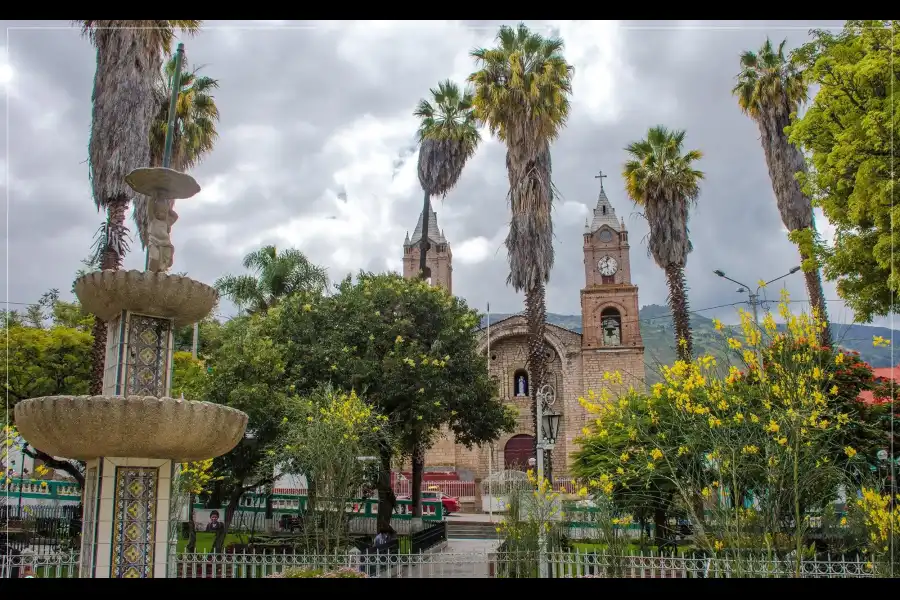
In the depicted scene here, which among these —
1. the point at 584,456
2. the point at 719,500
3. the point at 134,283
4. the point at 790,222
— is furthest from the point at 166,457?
the point at 790,222

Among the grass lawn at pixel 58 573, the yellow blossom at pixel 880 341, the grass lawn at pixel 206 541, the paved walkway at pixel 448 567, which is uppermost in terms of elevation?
the yellow blossom at pixel 880 341

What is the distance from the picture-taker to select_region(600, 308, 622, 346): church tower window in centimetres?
3672

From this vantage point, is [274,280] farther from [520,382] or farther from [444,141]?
[520,382]

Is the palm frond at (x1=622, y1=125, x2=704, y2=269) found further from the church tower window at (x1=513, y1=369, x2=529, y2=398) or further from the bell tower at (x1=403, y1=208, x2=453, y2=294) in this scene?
the bell tower at (x1=403, y1=208, x2=453, y2=294)

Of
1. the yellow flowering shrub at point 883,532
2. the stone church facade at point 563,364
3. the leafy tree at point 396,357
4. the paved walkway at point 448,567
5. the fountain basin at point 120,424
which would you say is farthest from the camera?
the stone church facade at point 563,364

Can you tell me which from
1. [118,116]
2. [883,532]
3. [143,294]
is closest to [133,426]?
[143,294]

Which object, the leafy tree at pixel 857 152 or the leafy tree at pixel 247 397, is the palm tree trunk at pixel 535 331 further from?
the leafy tree at pixel 857 152

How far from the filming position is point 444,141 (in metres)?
24.5

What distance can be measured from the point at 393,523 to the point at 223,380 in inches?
324

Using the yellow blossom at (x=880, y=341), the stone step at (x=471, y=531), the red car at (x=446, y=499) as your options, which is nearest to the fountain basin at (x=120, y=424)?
the yellow blossom at (x=880, y=341)

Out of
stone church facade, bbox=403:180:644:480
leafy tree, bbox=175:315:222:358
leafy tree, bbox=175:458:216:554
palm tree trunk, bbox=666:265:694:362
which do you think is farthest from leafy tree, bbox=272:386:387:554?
stone church facade, bbox=403:180:644:480

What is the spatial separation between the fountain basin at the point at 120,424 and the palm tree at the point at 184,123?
33.1 ft

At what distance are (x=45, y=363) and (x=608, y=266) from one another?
28.6 metres

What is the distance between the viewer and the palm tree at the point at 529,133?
1980 cm
